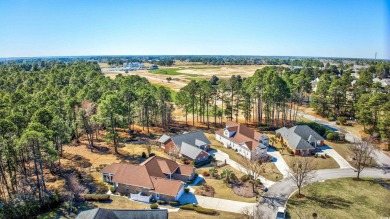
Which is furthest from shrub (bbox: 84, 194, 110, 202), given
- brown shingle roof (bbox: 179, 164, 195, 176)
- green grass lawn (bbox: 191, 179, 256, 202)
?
green grass lawn (bbox: 191, 179, 256, 202)

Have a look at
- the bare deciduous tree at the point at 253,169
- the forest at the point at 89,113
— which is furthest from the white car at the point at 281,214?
the forest at the point at 89,113

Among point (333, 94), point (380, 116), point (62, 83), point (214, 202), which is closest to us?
point (214, 202)

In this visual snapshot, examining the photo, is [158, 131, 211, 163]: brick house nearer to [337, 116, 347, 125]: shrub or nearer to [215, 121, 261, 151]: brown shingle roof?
[215, 121, 261, 151]: brown shingle roof

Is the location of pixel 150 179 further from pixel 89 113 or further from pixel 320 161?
pixel 320 161

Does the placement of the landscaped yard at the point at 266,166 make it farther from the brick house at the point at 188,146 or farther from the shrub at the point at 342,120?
the shrub at the point at 342,120

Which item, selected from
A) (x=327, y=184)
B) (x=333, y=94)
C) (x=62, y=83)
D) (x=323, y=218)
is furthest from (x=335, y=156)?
Result: (x=62, y=83)

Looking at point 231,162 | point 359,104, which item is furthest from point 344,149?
point 231,162

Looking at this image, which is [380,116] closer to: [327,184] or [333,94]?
[333,94]
